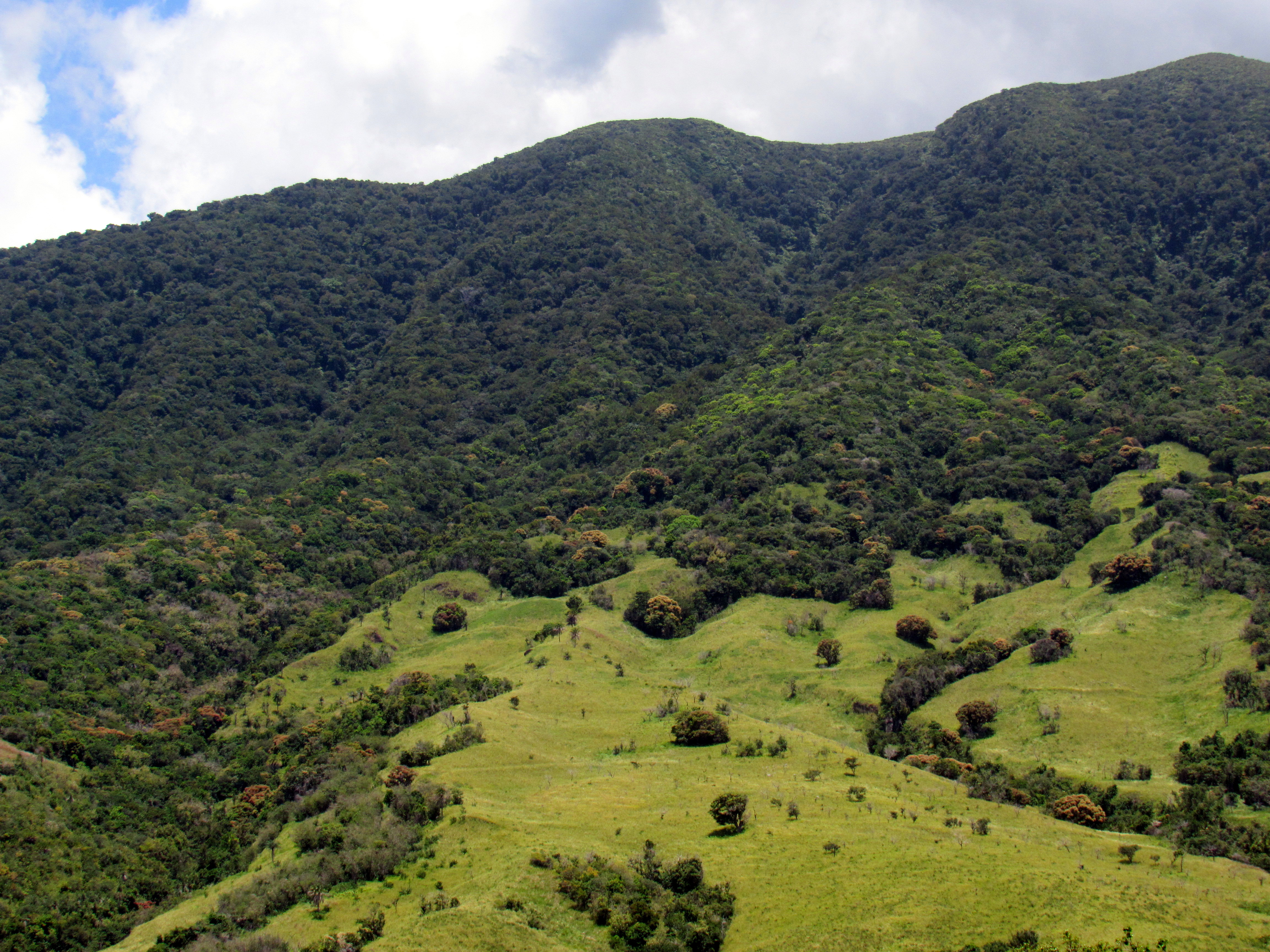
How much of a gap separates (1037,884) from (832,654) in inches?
1237

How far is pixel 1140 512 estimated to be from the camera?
68688mm

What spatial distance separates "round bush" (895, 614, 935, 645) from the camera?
58.5 meters

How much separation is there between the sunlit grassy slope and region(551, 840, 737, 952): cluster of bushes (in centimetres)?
59

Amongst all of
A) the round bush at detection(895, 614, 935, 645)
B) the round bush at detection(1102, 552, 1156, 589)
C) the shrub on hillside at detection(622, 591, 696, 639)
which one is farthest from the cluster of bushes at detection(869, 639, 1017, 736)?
the shrub on hillside at detection(622, 591, 696, 639)

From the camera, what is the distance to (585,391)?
122750mm

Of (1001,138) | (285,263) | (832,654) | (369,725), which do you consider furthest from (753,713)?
(1001,138)

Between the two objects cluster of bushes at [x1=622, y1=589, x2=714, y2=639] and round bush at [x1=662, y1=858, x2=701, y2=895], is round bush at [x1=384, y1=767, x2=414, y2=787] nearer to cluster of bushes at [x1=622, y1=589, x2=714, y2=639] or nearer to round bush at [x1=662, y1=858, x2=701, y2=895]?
round bush at [x1=662, y1=858, x2=701, y2=895]

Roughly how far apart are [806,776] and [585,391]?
89973 millimetres

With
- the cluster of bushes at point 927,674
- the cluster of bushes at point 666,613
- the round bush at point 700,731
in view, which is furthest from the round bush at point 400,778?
Answer: the cluster of bushes at point 666,613

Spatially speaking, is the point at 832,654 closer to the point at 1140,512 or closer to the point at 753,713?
the point at 753,713

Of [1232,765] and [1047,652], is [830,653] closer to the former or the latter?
[1047,652]

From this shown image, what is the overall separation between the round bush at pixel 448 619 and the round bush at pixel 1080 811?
46133 mm

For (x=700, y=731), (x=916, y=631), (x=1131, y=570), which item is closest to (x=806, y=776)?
(x=700, y=731)

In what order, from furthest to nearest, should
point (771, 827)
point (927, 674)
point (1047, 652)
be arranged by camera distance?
point (927, 674), point (1047, 652), point (771, 827)
